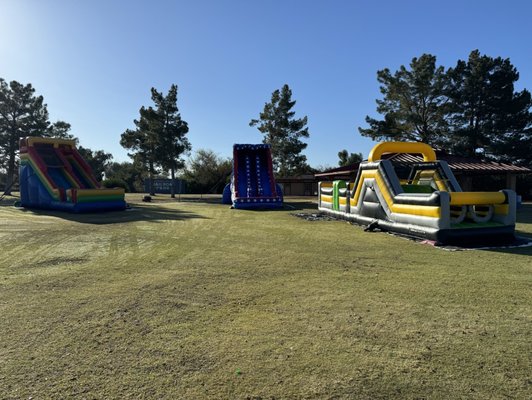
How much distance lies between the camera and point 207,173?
139ft

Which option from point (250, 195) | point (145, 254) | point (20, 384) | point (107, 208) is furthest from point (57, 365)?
Answer: point (250, 195)

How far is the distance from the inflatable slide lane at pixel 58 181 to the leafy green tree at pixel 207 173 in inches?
956

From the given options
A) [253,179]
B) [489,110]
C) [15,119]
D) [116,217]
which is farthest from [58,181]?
[489,110]

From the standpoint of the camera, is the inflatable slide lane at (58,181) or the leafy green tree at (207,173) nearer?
the inflatable slide lane at (58,181)

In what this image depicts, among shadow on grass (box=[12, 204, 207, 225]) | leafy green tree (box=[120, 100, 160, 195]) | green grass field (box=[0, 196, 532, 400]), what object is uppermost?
leafy green tree (box=[120, 100, 160, 195])

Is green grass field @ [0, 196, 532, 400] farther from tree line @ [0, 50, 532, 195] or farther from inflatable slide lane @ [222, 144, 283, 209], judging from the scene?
tree line @ [0, 50, 532, 195]

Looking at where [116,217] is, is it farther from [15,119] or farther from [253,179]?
[15,119]

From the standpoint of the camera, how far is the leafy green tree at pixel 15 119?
92.1ft

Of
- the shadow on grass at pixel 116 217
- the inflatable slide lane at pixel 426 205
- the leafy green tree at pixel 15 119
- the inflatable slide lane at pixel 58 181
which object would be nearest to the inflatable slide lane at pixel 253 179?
the shadow on grass at pixel 116 217

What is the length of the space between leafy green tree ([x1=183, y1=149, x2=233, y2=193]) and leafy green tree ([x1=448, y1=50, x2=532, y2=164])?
73.3 feet

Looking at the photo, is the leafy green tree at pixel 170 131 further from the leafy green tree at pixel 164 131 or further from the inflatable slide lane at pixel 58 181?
the inflatable slide lane at pixel 58 181

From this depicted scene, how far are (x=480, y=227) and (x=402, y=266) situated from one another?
2.86 m

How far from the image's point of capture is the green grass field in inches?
83.0

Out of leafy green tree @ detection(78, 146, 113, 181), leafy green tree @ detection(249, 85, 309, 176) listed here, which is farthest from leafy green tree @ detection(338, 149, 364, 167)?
leafy green tree @ detection(78, 146, 113, 181)
